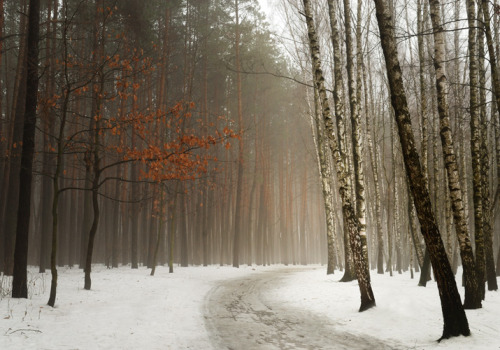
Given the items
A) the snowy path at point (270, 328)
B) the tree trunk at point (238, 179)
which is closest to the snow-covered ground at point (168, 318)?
the snowy path at point (270, 328)

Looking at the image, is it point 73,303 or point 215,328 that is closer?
point 215,328

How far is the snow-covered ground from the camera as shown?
625 cm

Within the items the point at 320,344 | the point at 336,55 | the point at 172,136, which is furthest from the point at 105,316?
the point at 172,136

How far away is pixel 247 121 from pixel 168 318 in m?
24.2

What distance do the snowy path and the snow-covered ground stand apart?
248 mm

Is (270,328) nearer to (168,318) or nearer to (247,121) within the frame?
(168,318)

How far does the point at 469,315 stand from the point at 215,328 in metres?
5.32

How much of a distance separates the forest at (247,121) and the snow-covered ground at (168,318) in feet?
1.90

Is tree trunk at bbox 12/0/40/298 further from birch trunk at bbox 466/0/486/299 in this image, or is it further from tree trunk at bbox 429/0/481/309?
birch trunk at bbox 466/0/486/299

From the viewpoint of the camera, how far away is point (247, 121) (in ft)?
103

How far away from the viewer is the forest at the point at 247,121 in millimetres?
9133

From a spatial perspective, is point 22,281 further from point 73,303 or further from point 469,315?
point 469,315

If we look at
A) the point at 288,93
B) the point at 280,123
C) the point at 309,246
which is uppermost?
the point at 288,93

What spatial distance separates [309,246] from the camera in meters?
50.3
